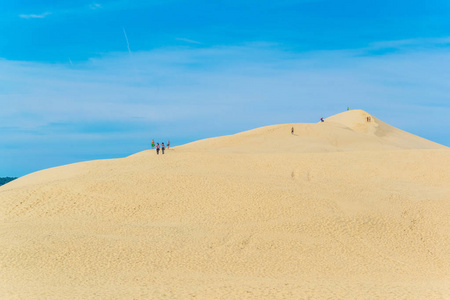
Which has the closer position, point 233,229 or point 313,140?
point 233,229

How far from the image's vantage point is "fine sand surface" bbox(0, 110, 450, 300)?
16.2 meters

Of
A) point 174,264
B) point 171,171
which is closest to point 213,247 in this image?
point 174,264

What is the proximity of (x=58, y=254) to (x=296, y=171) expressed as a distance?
19.0 meters

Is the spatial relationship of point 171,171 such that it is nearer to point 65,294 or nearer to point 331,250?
point 331,250

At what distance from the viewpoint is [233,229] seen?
22797 millimetres

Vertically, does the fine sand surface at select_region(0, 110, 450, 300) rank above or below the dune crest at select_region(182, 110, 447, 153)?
below

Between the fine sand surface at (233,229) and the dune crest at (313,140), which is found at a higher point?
the dune crest at (313,140)

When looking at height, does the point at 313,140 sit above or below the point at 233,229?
above

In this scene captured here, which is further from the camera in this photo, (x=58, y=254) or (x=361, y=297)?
(x=58, y=254)

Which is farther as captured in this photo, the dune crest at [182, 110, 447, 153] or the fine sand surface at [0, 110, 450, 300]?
the dune crest at [182, 110, 447, 153]

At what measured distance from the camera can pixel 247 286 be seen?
15555 mm

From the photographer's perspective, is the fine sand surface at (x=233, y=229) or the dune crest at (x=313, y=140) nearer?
the fine sand surface at (x=233, y=229)

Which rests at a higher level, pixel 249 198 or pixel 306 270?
pixel 249 198

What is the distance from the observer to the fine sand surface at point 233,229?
16.2m
